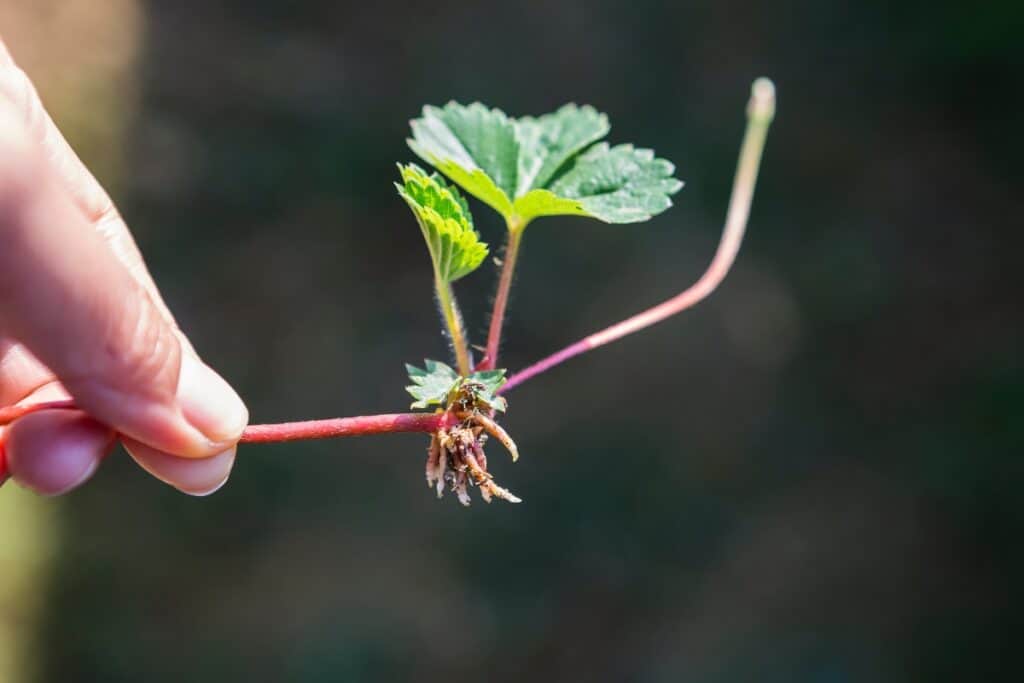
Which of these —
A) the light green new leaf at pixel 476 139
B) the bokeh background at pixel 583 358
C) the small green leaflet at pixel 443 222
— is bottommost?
the bokeh background at pixel 583 358

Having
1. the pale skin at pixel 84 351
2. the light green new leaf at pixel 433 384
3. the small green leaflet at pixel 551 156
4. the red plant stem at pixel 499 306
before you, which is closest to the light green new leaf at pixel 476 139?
A: the small green leaflet at pixel 551 156

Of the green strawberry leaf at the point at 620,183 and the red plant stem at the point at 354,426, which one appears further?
the green strawberry leaf at the point at 620,183

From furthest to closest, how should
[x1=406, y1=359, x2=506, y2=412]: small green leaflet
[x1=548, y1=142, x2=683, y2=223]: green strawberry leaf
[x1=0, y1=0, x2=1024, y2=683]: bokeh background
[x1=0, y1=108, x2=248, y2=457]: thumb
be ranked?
[x1=0, y1=0, x2=1024, y2=683]: bokeh background < [x1=548, y1=142, x2=683, y2=223]: green strawberry leaf < [x1=406, y1=359, x2=506, y2=412]: small green leaflet < [x1=0, y1=108, x2=248, y2=457]: thumb

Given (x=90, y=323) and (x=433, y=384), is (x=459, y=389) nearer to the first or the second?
(x=433, y=384)

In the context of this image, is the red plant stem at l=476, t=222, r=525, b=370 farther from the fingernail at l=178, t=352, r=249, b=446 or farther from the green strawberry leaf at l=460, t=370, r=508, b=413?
the fingernail at l=178, t=352, r=249, b=446

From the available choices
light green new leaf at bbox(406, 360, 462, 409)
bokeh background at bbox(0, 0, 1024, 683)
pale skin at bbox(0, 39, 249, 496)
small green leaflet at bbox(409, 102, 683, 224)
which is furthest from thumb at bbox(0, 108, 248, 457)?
bokeh background at bbox(0, 0, 1024, 683)

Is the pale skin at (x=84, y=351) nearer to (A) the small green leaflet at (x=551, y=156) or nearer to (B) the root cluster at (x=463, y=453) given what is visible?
(B) the root cluster at (x=463, y=453)

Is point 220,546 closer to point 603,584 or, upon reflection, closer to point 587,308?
point 603,584
